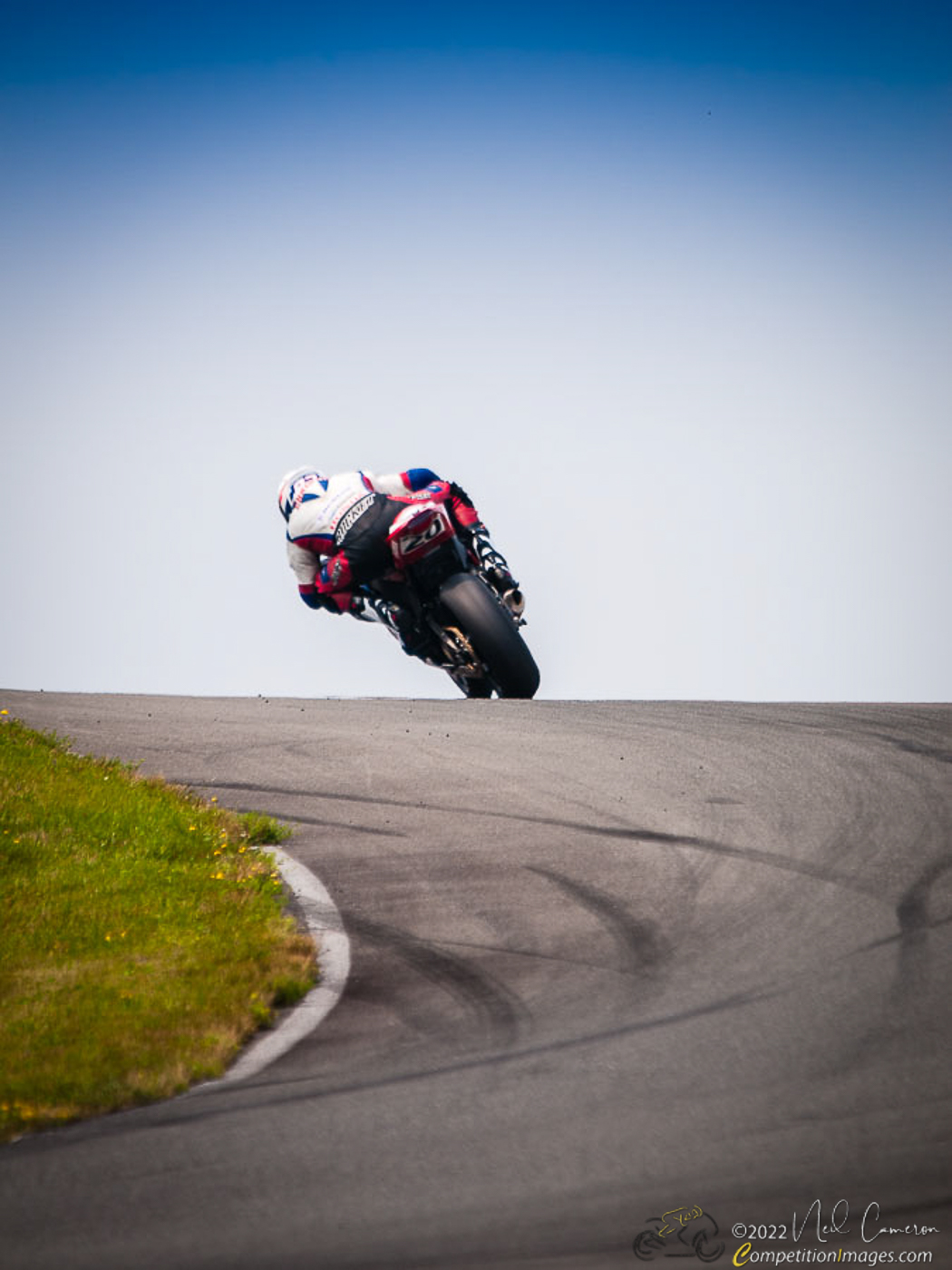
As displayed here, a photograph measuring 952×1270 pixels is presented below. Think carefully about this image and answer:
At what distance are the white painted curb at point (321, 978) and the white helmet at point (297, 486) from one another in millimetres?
7083

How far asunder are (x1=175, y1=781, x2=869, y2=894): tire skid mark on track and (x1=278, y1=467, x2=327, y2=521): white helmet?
554cm

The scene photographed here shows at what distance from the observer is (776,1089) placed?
14.6 ft

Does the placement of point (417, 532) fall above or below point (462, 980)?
above

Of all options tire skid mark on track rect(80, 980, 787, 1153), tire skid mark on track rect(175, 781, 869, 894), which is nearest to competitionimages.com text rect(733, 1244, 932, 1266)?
tire skid mark on track rect(80, 980, 787, 1153)

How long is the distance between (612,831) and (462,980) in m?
2.36

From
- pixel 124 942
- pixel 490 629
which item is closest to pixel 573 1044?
pixel 124 942

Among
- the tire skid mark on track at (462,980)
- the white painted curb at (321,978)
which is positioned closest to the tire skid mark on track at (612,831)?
the white painted curb at (321,978)

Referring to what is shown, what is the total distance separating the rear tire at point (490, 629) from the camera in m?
13.1

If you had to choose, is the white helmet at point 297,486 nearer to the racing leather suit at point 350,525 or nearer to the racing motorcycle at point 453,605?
the racing leather suit at point 350,525

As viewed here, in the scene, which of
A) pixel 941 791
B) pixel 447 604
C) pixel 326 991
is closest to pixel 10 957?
pixel 326 991

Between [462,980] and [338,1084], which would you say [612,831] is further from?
[338,1084]

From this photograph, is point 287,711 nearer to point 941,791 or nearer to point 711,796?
point 711,796

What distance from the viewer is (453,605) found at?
43.0 ft

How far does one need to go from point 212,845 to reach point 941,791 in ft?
15.1
